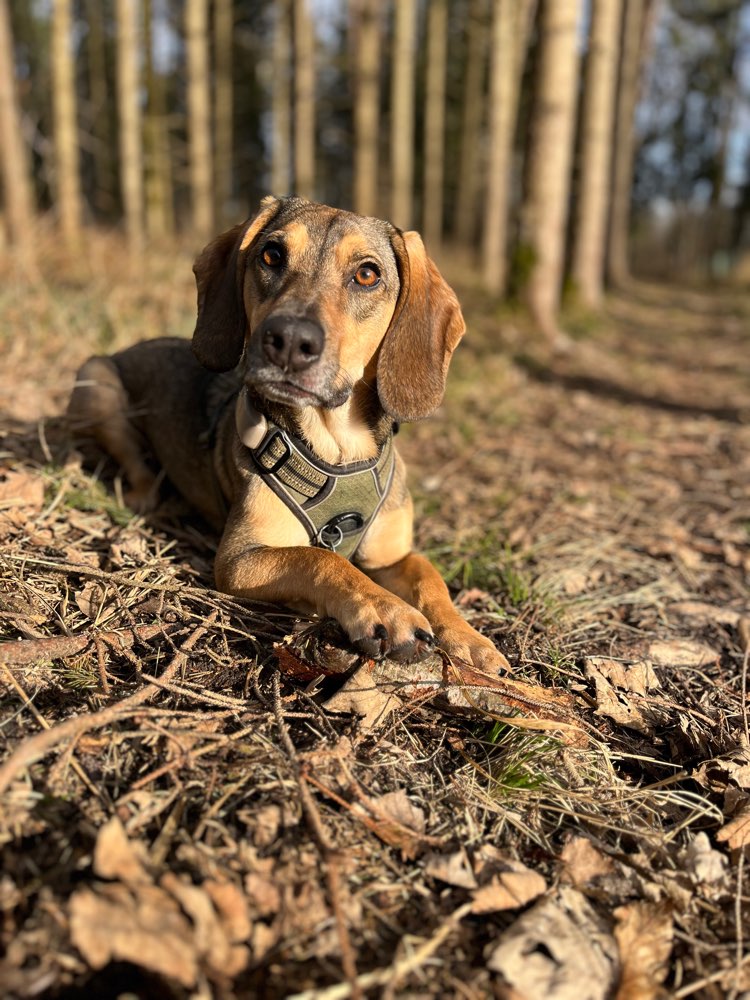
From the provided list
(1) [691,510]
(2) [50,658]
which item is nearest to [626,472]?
(1) [691,510]

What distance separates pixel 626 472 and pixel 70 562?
4.50m

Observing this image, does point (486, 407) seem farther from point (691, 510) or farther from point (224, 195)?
point (224, 195)

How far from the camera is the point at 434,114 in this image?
78.8ft

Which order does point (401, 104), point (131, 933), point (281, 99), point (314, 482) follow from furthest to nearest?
point (281, 99) → point (401, 104) → point (314, 482) → point (131, 933)

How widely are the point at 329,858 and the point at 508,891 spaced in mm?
513

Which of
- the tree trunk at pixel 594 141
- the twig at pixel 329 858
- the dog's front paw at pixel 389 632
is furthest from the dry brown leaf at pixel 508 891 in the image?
the tree trunk at pixel 594 141

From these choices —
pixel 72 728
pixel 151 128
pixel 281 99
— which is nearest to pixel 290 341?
pixel 72 728

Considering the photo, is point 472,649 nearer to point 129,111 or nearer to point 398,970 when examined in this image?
point 398,970

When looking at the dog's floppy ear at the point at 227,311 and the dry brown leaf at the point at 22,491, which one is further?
the dry brown leaf at the point at 22,491

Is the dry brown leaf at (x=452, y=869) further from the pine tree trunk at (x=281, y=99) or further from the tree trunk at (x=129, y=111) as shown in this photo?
the pine tree trunk at (x=281, y=99)

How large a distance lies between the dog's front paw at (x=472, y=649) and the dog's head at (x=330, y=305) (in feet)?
3.30

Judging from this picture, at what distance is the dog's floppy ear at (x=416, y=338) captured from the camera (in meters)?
3.58

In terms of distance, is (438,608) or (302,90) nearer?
(438,608)

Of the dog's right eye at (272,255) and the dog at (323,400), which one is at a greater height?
the dog's right eye at (272,255)
